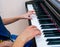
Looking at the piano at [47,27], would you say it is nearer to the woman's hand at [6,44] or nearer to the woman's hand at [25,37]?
the woman's hand at [25,37]

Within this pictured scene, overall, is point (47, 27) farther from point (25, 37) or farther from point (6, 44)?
point (6, 44)

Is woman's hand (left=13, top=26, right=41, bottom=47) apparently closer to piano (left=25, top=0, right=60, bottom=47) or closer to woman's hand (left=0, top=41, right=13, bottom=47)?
piano (left=25, top=0, right=60, bottom=47)

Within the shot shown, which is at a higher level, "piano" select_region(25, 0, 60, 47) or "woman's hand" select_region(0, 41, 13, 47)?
"piano" select_region(25, 0, 60, 47)

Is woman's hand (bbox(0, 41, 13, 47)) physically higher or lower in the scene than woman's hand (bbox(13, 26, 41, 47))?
lower

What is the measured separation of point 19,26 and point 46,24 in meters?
1.19

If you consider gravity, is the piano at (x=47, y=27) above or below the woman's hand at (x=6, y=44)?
above

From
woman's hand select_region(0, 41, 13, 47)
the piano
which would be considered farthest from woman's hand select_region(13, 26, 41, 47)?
woman's hand select_region(0, 41, 13, 47)

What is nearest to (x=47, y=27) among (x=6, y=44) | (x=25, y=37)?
(x=25, y=37)

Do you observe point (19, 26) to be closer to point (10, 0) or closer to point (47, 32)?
point (10, 0)

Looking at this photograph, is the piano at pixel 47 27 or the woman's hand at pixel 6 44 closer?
the piano at pixel 47 27

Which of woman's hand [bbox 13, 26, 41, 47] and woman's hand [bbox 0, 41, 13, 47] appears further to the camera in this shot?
woman's hand [bbox 0, 41, 13, 47]

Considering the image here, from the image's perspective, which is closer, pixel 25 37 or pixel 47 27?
pixel 25 37

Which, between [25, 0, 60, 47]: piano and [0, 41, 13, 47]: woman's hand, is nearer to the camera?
[25, 0, 60, 47]: piano

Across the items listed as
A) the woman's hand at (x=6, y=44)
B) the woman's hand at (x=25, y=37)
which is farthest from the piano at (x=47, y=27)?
the woman's hand at (x=6, y=44)
